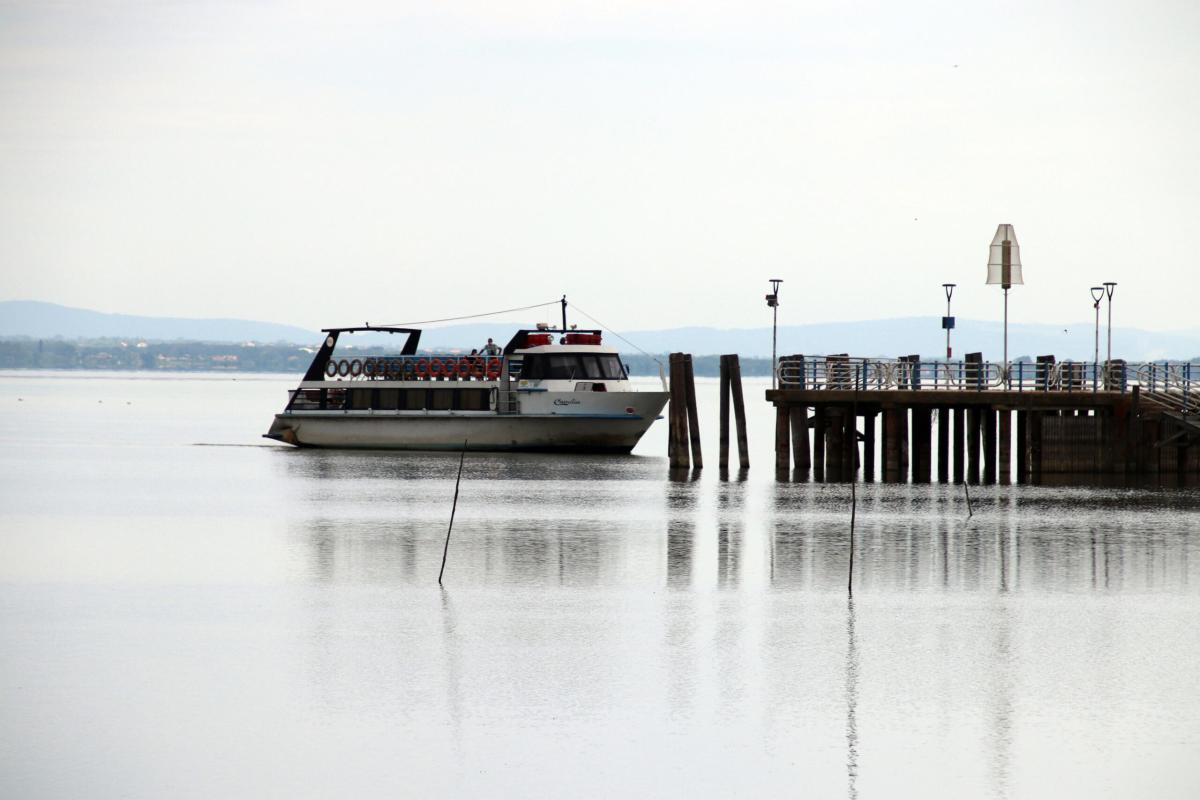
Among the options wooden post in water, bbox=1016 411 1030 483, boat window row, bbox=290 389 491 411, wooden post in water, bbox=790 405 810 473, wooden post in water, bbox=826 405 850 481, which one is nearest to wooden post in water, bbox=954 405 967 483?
wooden post in water, bbox=1016 411 1030 483

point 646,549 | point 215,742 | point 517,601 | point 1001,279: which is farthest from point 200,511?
point 215,742

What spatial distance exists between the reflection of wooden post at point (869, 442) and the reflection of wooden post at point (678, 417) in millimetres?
5378

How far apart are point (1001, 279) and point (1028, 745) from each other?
33.1 metres

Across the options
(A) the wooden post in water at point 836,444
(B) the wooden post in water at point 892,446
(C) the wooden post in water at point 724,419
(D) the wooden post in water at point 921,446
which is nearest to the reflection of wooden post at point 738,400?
(C) the wooden post in water at point 724,419

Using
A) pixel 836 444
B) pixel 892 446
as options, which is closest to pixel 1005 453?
pixel 892 446

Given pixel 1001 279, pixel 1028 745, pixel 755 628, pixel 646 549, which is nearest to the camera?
pixel 1028 745

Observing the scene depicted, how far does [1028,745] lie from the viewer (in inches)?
666

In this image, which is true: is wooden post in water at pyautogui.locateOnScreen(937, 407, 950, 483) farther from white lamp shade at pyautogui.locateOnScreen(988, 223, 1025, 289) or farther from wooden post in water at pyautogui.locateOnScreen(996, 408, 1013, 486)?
white lamp shade at pyautogui.locateOnScreen(988, 223, 1025, 289)

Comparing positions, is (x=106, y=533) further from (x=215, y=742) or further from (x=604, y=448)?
(x=604, y=448)

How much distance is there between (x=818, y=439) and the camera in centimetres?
4997

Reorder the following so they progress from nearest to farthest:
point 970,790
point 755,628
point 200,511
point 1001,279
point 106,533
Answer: point 970,790, point 755,628, point 106,533, point 200,511, point 1001,279

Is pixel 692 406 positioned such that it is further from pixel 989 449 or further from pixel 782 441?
pixel 989 449

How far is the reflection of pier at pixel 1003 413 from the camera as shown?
46312 millimetres

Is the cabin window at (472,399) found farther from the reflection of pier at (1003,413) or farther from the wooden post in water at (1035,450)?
the wooden post in water at (1035,450)
